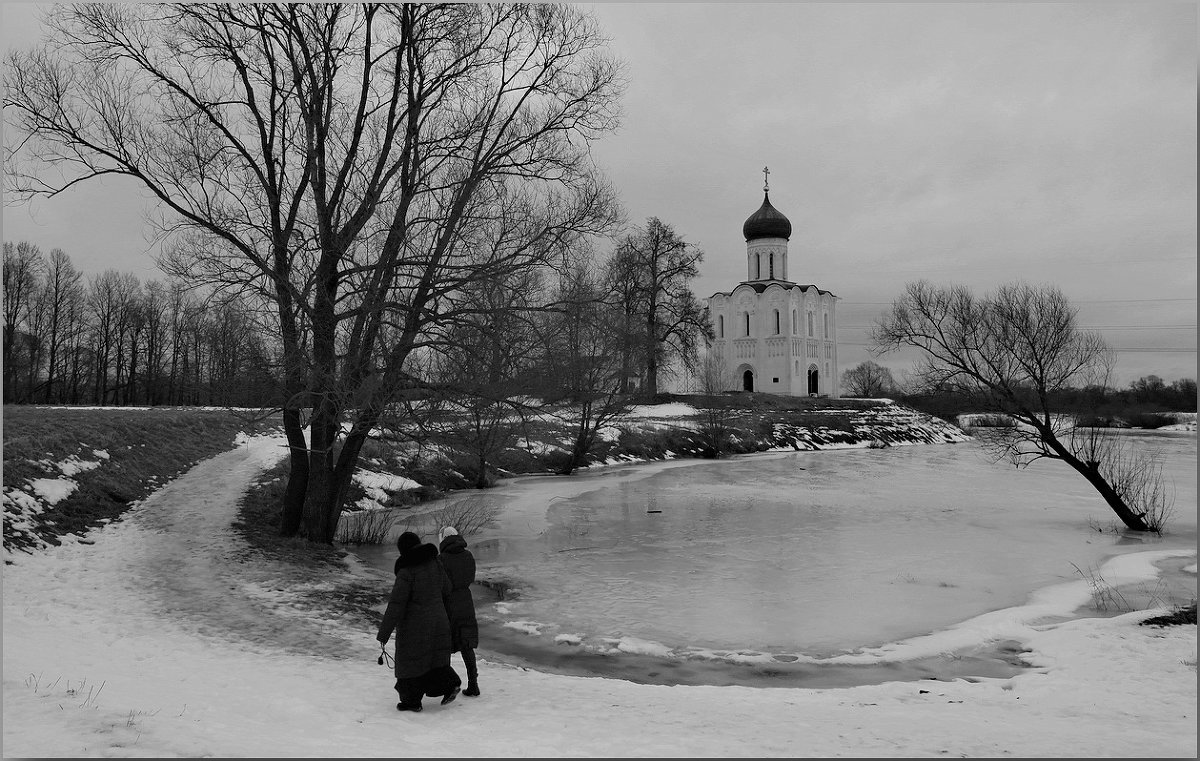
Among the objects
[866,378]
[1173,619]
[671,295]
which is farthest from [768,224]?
[1173,619]

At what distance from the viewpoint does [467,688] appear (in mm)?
6082

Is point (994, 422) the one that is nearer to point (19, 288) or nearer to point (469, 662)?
point (469, 662)

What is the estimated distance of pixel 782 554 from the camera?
43.3 ft

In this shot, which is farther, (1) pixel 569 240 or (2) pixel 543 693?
(1) pixel 569 240

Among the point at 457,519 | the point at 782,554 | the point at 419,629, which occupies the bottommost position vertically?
the point at 782,554

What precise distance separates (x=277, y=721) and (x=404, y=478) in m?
16.7

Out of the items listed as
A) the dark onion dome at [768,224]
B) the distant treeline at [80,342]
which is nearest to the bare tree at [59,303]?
the distant treeline at [80,342]

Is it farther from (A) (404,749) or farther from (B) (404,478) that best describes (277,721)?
(B) (404,478)

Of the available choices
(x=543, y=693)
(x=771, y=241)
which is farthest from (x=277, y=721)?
(x=771, y=241)

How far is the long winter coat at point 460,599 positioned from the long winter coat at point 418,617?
19cm

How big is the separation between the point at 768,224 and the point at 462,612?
213 ft

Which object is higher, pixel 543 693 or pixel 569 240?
pixel 569 240

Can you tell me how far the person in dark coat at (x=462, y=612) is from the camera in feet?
19.8

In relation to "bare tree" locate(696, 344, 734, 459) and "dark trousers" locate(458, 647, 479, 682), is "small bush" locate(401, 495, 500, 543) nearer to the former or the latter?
"dark trousers" locate(458, 647, 479, 682)
